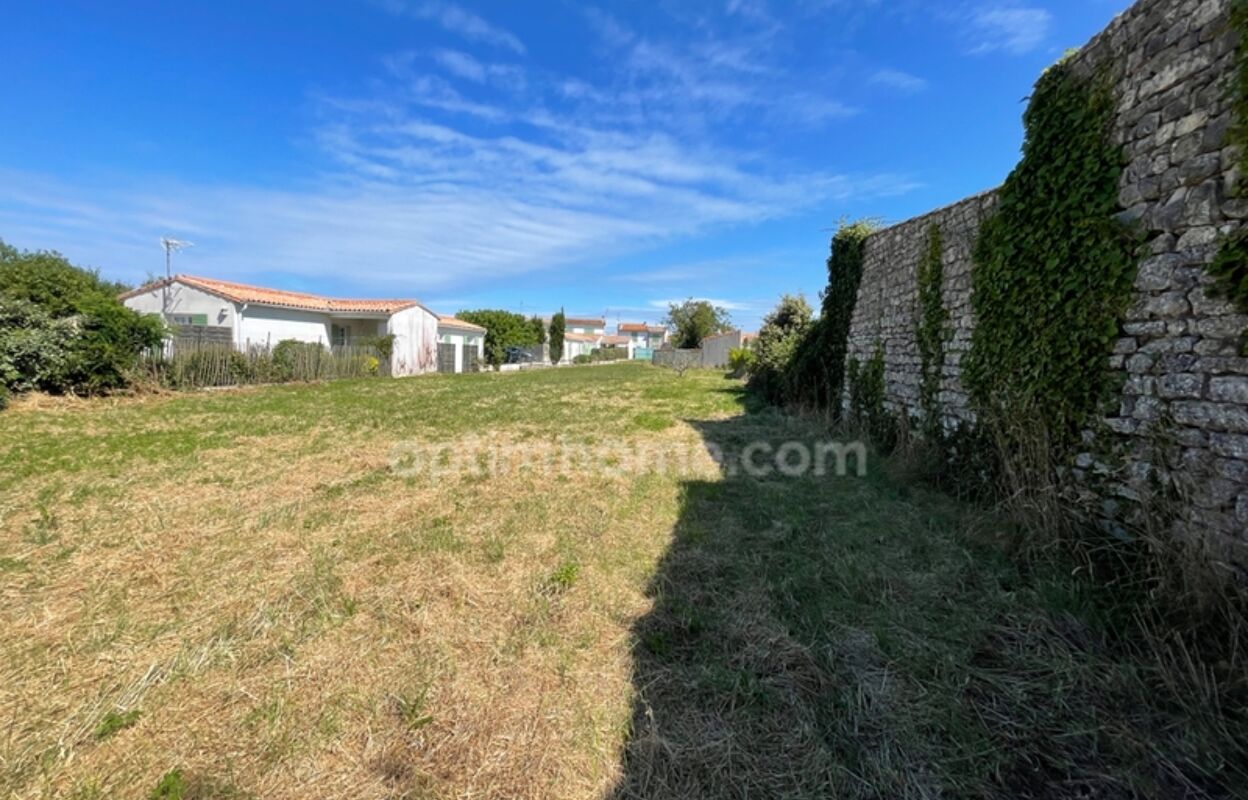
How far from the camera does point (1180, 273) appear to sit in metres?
2.75

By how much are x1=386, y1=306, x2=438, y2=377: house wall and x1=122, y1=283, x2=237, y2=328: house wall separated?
5780 mm

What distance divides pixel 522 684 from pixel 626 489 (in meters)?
3.06

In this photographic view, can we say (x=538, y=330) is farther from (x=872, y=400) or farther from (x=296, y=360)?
(x=872, y=400)

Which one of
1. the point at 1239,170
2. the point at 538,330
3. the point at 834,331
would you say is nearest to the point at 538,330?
the point at 538,330

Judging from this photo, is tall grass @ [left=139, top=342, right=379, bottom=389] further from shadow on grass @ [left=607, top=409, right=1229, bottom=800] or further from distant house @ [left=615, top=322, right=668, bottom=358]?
distant house @ [left=615, top=322, right=668, bottom=358]

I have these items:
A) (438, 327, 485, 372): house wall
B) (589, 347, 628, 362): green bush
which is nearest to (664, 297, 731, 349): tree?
(589, 347, 628, 362): green bush

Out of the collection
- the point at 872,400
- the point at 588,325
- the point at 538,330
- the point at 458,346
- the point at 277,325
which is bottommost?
the point at 872,400

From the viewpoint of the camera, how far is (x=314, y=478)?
5.38 m

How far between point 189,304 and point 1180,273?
24.8 m

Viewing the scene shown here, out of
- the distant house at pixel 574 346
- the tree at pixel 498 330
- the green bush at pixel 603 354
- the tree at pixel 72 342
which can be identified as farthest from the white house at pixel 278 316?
the green bush at pixel 603 354

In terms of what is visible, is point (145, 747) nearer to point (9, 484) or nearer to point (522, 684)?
point (522, 684)

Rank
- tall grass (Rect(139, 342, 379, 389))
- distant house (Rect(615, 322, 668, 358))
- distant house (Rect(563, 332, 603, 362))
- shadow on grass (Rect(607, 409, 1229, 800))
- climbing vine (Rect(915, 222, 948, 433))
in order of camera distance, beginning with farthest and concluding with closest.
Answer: distant house (Rect(615, 322, 668, 358)) < distant house (Rect(563, 332, 603, 362)) < tall grass (Rect(139, 342, 379, 389)) < climbing vine (Rect(915, 222, 948, 433)) < shadow on grass (Rect(607, 409, 1229, 800))

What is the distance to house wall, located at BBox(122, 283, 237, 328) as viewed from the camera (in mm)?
17766

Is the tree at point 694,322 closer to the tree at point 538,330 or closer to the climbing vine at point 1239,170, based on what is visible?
the tree at point 538,330
